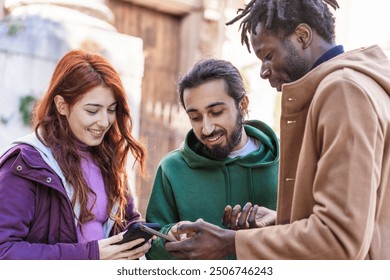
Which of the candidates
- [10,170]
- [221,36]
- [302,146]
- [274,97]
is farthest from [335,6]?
[221,36]

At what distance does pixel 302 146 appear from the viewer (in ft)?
7.36

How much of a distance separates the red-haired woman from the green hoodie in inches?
7.7

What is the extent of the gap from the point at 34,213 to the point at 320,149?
124 cm

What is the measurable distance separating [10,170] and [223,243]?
0.98m

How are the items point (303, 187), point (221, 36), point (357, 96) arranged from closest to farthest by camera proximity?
point (357, 96), point (303, 187), point (221, 36)

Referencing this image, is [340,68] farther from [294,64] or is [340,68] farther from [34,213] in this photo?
[34,213]

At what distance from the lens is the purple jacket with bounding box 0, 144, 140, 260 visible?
8.85 feet

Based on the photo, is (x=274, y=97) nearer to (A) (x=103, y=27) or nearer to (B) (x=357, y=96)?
(A) (x=103, y=27)

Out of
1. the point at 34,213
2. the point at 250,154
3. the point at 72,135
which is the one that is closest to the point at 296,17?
the point at 250,154

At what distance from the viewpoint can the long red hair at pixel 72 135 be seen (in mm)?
2938

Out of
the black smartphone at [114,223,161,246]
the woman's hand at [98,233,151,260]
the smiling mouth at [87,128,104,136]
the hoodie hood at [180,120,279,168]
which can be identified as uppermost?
the smiling mouth at [87,128,104,136]

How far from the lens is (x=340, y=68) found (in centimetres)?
220

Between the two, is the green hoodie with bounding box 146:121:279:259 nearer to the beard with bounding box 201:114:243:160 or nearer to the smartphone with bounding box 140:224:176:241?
the beard with bounding box 201:114:243:160

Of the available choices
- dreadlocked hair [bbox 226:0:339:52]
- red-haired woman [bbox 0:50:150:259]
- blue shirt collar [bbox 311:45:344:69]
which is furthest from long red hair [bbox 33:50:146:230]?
blue shirt collar [bbox 311:45:344:69]
